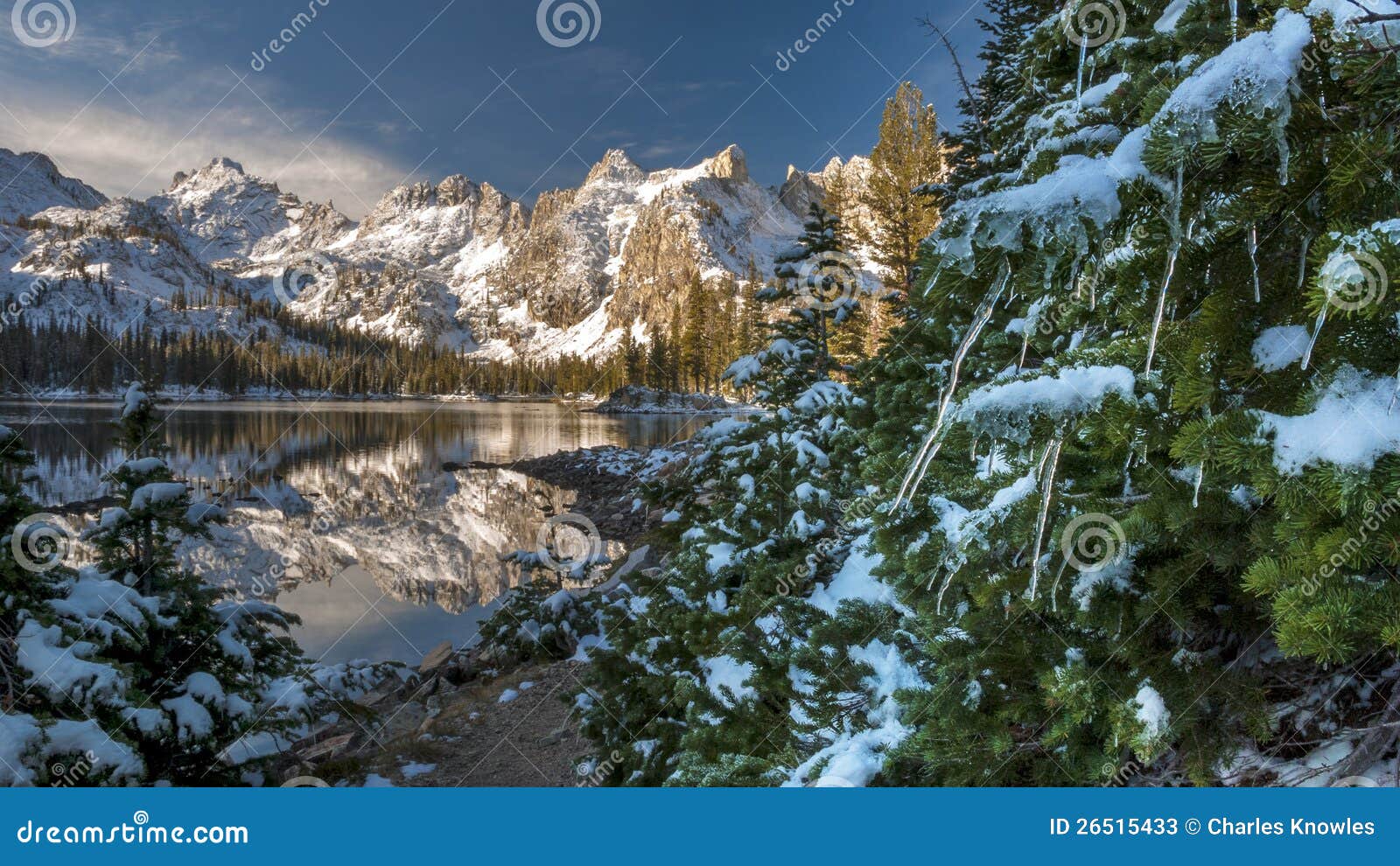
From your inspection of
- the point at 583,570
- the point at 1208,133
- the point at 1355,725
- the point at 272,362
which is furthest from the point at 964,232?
the point at 272,362

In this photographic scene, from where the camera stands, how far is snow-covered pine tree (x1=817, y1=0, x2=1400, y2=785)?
4.68ft

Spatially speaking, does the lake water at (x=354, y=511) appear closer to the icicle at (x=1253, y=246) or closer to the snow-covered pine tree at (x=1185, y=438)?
Result: the snow-covered pine tree at (x=1185, y=438)

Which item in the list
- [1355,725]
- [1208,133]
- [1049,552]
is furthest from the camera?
[1049,552]

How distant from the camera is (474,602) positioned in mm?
16594

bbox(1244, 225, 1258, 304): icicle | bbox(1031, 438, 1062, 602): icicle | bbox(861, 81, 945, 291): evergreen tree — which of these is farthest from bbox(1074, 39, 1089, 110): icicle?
bbox(861, 81, 945, 291): evergreen tree

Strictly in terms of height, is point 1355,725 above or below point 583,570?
above

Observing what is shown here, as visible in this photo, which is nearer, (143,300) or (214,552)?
(214,552)

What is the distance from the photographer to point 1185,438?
163 cm

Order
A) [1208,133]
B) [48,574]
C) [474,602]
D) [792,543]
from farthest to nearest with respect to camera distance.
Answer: [474,602], [792,543], [48,574], [1208,133]

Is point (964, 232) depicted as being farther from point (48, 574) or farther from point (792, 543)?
point (48, 574)

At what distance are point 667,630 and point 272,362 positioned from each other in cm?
14739

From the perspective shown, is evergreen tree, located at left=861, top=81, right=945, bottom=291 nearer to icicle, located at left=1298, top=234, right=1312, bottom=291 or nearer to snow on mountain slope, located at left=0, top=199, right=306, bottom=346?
icicle, located at left=1298, top=234, right=1312, bottom=291

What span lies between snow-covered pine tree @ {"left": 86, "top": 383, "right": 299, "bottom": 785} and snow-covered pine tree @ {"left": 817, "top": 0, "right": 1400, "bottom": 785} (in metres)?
5.68

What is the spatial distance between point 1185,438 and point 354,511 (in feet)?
93.6
